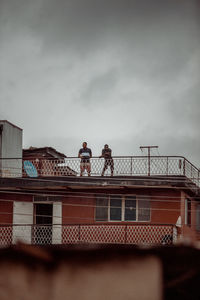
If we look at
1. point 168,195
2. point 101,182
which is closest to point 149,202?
point 168,195

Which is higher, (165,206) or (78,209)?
(165,206)

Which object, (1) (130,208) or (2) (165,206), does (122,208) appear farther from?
(2) (165,206)

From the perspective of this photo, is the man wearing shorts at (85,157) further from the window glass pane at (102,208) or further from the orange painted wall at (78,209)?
the window glass pane at (102,208)

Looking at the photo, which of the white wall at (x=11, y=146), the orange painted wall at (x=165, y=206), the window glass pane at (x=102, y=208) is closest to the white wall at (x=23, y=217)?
the white wall at (x=11, y=146)

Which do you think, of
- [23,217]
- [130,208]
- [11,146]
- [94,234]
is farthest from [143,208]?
[11,146]

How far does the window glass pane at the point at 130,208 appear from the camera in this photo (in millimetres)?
21734

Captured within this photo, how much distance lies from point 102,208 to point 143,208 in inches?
70.5

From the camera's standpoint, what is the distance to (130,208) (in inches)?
859

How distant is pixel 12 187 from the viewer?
74.4 ft

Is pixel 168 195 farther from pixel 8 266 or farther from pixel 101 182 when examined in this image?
pixel 8 266

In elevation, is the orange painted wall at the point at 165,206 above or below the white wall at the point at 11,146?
below

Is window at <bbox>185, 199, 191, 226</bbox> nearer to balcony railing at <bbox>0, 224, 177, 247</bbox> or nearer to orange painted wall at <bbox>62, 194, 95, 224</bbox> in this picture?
balcony railing at <bbox>0, 224, 177, 247</bbox>

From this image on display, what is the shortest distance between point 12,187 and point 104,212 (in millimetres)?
4207

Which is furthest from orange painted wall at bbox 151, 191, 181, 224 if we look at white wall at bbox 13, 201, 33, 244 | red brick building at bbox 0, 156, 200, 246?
white wall at bbox 13, 201, 33, 244
